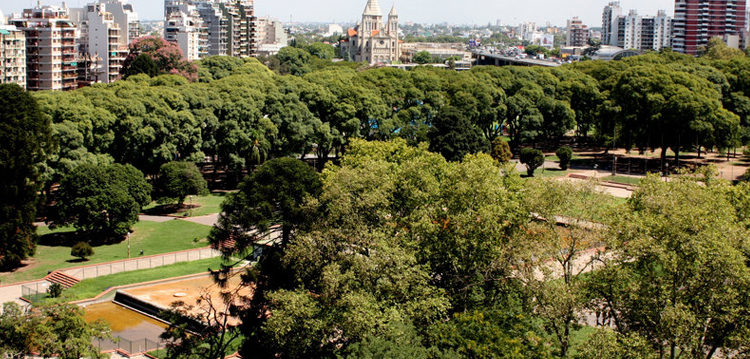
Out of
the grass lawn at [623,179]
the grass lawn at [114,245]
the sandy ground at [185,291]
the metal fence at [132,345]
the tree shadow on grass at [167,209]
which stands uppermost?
the grass lawn at [623,179]

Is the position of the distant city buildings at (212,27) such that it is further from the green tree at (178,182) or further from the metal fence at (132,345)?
the metal fence at (132,345)

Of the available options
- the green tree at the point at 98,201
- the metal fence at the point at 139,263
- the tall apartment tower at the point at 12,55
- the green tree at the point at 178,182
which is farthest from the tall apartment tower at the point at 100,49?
the metal fence at the point at 139,263

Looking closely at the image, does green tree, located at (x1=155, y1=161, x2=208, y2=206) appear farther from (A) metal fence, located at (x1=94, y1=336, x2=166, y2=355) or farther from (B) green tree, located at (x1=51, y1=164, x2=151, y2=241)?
(A) metal fence, located at (x1=94, y1=336, x2=166, y2=355)

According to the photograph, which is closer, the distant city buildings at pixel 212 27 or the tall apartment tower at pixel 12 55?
the tall apartment tower at pixel 12 55

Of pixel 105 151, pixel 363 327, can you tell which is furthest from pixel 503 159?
pixel 363 327

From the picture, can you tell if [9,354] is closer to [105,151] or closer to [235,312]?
[235,312]

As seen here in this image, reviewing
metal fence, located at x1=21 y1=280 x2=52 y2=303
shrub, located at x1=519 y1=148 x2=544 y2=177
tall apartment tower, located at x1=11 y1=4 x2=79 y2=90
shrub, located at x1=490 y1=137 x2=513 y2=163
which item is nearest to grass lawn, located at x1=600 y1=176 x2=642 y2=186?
shrub, located at x1=519 y1=148 x2=544 y2=177

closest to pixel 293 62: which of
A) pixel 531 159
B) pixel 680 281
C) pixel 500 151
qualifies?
pixel 500 151
